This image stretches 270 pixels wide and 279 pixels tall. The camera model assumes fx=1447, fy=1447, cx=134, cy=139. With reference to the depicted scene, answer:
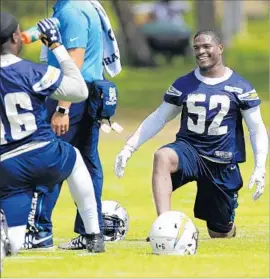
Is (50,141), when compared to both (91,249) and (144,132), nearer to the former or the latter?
(91,249)

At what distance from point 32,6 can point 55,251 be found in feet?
120

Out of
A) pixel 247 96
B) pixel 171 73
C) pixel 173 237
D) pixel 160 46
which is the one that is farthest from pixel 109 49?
pixel 160 46

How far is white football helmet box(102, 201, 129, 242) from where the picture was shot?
11.2 metres

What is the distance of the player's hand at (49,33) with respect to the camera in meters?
9.36

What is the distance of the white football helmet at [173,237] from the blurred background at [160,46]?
1769 cm

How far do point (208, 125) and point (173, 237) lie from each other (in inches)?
58.3

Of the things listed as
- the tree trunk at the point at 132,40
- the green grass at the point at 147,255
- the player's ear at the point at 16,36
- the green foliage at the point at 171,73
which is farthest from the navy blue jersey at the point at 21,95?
the tree trunk at the point at 132,40

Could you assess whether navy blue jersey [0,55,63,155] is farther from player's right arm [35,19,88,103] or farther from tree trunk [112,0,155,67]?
tree trunk [112,0,155,67]

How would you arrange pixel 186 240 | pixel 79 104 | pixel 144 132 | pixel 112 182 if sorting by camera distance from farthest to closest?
pixel 112 182, pixel 144 132, pixel 79 104, pixel 186 240

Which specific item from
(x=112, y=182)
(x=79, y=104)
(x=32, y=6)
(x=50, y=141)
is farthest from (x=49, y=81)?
(x=32, y=6)

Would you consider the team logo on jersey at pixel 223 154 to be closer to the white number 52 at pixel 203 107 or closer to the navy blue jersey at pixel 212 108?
the navy blue jersey at pixel 212 108

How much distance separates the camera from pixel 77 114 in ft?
34.0

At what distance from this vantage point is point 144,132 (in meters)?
11.0

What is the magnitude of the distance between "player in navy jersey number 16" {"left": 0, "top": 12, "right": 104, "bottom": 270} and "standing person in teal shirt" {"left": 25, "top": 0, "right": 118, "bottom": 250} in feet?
2.33
